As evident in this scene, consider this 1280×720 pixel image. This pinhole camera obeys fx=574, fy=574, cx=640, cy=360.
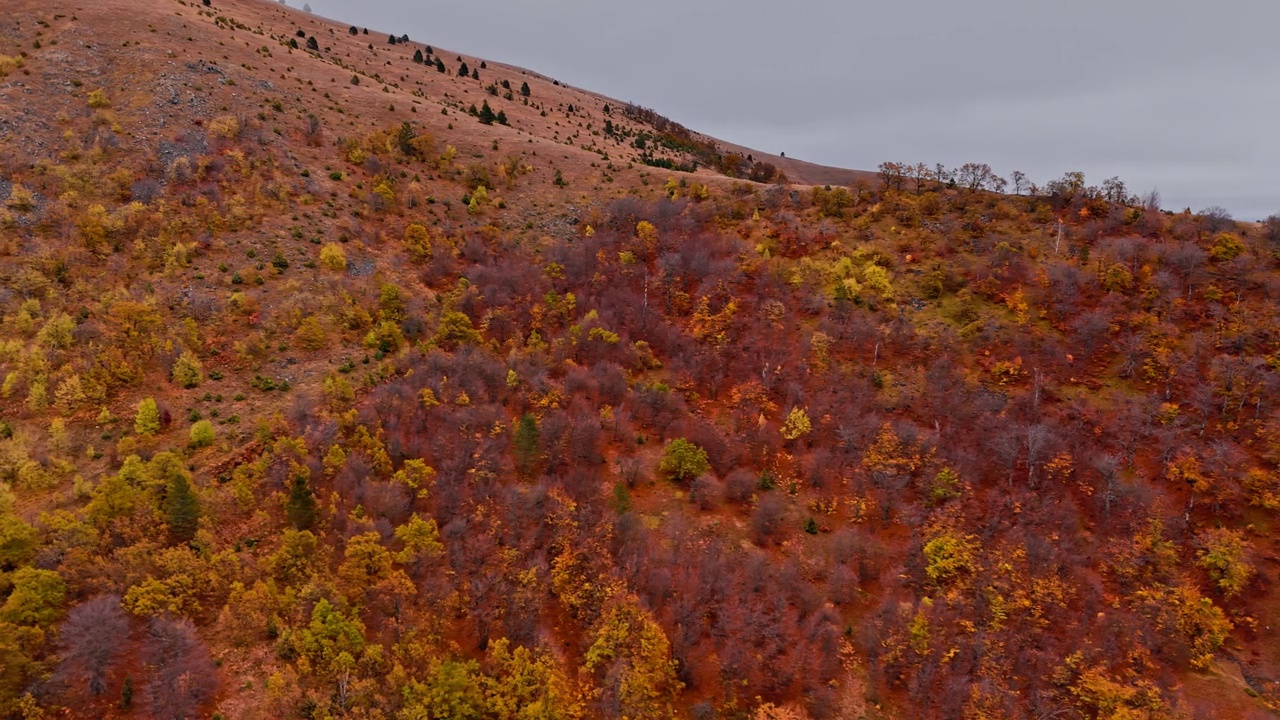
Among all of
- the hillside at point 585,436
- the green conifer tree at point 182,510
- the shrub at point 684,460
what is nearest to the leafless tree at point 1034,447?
the hillside at point 585,436

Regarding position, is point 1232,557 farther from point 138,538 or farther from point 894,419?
point 138,538

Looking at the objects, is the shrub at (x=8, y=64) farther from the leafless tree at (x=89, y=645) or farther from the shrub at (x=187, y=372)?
the leafless tree at (x=89, y=645)

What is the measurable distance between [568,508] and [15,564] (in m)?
24.9

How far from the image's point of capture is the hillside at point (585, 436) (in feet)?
86.3

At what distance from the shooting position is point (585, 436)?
130 feet

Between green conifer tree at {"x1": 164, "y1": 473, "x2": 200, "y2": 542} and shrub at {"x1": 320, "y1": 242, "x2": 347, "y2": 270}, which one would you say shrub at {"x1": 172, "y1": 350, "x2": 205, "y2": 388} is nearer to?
Result: green conifer tree at {"x1": 164, "y1": 473, "x2": 200, "y2": 542}

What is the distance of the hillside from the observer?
2631 centimetres

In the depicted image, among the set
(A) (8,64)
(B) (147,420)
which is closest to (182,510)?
(B) (147,420)

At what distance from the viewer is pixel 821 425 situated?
4303cm

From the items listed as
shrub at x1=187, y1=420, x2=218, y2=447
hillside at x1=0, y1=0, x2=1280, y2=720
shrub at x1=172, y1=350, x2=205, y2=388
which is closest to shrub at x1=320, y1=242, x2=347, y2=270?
hillside at x1=0, y1=0, x2=1280, y2=720

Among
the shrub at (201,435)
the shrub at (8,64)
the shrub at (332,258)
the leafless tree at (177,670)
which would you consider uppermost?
the shrub at (8,64)

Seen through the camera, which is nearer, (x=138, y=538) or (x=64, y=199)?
(x=138, y=538)

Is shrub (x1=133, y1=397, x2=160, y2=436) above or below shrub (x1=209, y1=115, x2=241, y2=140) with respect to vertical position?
below

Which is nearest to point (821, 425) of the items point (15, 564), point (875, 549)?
point (875, 549)
